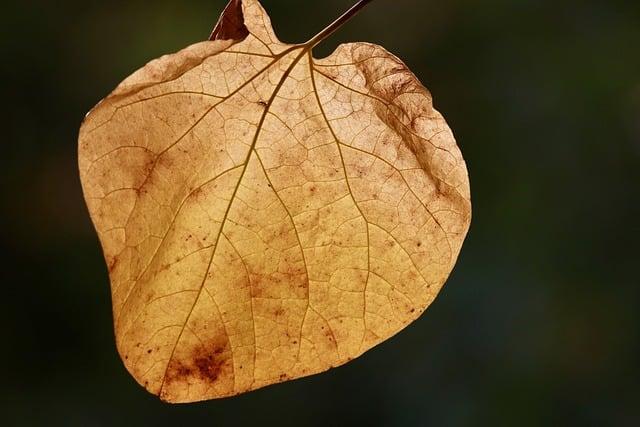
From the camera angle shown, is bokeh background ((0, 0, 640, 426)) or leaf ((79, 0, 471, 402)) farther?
bokeh background ((0, 0, 640, 426))

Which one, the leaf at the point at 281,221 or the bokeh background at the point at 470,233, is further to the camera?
the bokeh background at the point at 470,233

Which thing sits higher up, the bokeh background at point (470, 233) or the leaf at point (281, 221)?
the leaf at point (281, 221)

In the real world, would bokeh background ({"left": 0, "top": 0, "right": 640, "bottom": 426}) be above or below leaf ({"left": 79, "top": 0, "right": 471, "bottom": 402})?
below

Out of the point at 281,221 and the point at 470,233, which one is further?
the point at 470,233

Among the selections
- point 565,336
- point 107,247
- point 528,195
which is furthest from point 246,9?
point 528,195
